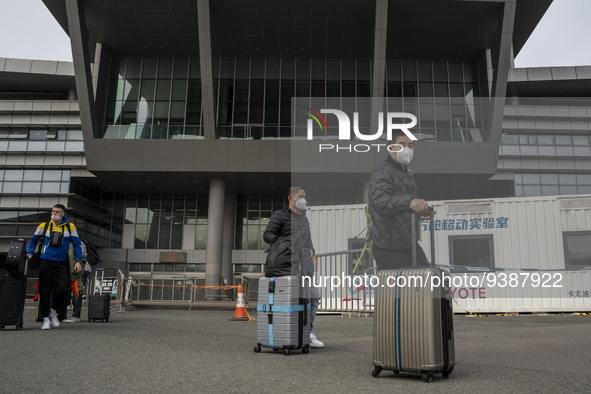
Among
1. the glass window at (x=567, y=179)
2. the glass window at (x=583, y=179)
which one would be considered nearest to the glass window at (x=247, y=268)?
the glass window at (x=567, y=179)

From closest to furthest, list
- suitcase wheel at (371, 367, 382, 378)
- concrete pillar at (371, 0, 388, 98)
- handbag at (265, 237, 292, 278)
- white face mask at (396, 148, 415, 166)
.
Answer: suitcase wheel at (371, 367, 382, 378), white face mask at (396, 148, 415, 166), handbag at (265, 237, 292, 278), concrete pillar at (371, 0, 388, 98)

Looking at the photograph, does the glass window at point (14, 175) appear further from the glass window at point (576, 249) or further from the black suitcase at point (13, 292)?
the glass window at point (576, 249)

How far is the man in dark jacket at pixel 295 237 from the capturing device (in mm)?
5676

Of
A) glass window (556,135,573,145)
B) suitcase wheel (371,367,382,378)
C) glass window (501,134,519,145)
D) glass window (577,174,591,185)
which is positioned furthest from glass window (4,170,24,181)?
glass window (577,174,591,185)

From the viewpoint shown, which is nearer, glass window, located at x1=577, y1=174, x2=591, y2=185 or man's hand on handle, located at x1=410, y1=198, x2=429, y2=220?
man's hand on handle, located at x1=410, y1=198, x2=429, y2=220

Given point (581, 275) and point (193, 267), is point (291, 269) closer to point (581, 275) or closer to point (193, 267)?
point (581, 275)

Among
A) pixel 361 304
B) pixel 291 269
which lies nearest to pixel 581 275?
pixel 361 304

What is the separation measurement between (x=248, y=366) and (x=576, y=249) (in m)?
11.4

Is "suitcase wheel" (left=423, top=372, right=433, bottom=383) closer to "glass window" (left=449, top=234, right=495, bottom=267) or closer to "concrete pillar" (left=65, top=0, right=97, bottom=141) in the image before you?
"glass window" (left=449, top=234, right=495, bottom=267)

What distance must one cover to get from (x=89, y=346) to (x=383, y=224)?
3786 mm

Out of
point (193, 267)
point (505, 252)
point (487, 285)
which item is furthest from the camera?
point (193, 267)

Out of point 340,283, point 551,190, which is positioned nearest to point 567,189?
point 551,190

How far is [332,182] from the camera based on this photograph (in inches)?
1069

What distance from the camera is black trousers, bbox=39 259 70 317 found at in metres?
8.10
